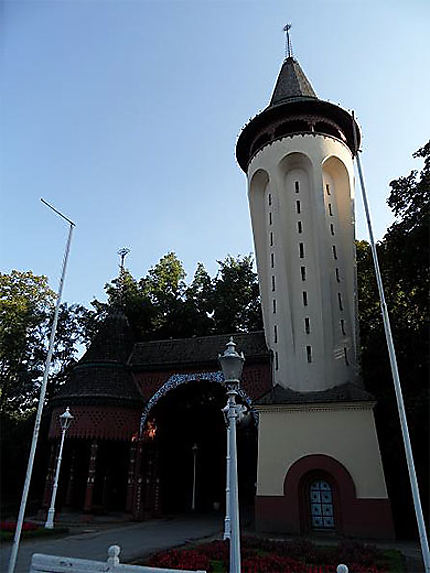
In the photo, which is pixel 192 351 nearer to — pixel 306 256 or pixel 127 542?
pixel 306 256

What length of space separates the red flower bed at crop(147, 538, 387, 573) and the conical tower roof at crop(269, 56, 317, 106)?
78.8 feet

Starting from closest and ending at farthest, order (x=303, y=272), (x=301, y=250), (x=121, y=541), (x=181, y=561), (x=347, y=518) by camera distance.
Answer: (x=181, y=561) < (x=121, y=541) < (x=347, y=518) < (x=303, y=272) < (x=301, y=250)

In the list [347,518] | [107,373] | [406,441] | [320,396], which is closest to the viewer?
[406,441]

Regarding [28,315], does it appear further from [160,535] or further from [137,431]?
[160,535]

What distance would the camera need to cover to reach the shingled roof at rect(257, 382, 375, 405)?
1933cm

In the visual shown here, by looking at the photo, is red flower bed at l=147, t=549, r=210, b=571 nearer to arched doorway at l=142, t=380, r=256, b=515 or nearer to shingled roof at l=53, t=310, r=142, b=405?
shingled roof at l=53, t=310, r=142, b=405

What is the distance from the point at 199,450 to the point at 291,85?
26.4 m

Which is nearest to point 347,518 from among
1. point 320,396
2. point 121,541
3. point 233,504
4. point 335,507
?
point 335,507

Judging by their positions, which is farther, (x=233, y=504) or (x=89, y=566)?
(x=233, y=504)

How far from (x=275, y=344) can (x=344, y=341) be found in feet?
11.7

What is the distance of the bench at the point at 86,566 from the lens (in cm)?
499

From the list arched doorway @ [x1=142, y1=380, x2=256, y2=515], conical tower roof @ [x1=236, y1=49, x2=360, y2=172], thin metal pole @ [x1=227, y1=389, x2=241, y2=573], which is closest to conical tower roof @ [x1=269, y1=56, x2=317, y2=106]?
conical tower roof @ [x1=236, y1=49, x2=360, y2=172]

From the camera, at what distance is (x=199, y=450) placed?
103ft

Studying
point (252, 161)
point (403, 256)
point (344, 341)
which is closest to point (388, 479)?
point (344, 341)
